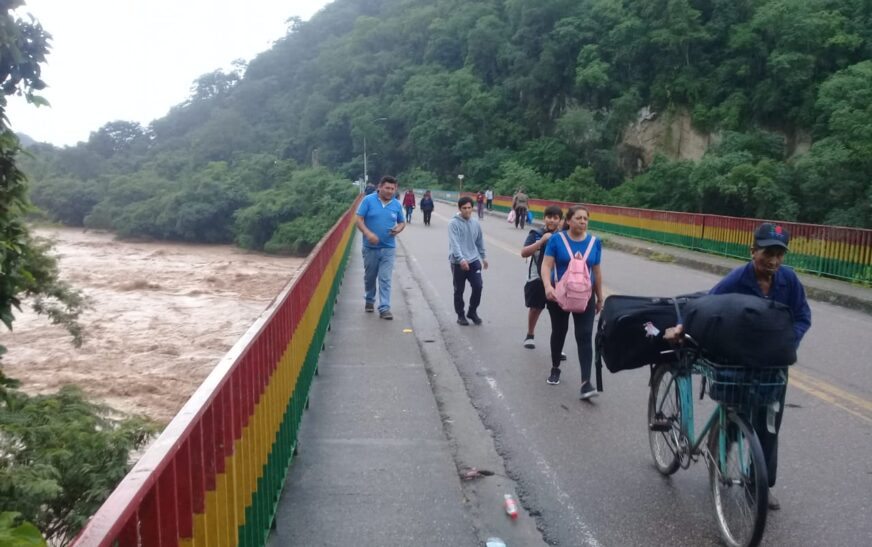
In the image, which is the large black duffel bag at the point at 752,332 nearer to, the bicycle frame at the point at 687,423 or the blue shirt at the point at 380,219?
the bicycle frame at the point at 687,423

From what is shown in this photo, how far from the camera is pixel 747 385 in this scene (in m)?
3.78

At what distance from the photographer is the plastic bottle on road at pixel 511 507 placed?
4.32m

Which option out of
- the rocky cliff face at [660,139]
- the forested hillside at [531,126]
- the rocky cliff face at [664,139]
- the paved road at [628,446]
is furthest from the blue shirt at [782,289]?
the rocky cliff face at [660,139]

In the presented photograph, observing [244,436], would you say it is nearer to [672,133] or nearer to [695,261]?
[695,261]

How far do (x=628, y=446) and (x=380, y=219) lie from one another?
5.43 m

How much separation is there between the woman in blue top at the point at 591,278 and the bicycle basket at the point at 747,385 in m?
2.55

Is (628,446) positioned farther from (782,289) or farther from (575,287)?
(782,289)

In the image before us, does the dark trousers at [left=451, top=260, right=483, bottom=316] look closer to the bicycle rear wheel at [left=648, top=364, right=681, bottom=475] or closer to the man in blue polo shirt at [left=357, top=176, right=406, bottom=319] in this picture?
the man in blue polo shirt at [left=357, top=176, right=406, bottom=319]

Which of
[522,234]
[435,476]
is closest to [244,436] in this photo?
[435,476]

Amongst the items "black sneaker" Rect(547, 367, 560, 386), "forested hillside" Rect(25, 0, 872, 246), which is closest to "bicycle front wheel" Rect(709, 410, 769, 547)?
"black sneaker" Rect(547, 367, 560, 386)

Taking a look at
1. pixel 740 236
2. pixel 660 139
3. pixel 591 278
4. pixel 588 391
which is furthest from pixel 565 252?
pixel 660 139

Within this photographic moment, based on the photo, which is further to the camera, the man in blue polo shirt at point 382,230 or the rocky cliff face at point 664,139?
the rocky cliff face at point 664,139

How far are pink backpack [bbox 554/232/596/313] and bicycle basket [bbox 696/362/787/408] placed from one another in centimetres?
260

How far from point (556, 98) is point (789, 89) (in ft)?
101
